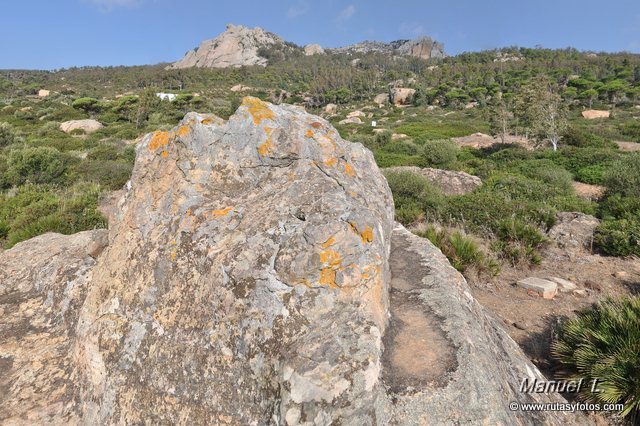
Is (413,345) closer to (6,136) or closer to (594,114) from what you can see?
(6,136)

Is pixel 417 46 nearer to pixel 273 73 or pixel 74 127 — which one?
pixel 273 73

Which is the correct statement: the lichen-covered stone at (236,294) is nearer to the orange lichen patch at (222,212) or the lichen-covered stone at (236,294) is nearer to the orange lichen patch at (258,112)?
the orange lichen patch at (222,212)

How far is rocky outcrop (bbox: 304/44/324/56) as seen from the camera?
549 ft

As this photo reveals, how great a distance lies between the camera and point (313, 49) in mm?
171375

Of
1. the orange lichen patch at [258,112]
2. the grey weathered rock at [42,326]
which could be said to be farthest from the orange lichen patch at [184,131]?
the grey weathered rock at [42,326]

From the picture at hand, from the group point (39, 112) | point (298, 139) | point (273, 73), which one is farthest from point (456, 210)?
point (273, 73)

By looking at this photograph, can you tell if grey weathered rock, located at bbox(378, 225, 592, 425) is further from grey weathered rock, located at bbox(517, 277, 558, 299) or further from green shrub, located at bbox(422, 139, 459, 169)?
green shrub, located at bbox(422, 139, 459, 169)

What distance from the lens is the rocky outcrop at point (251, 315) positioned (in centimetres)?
231

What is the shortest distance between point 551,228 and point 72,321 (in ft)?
31.3

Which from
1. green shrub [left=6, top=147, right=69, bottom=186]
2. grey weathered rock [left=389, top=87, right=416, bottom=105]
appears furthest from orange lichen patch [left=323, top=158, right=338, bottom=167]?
grey weathered rock [left=389, top=87, right=416, bottom=105]

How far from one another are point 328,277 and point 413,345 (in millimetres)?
868

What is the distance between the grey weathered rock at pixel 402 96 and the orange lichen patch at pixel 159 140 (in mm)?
73274

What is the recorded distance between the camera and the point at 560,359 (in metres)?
3.98

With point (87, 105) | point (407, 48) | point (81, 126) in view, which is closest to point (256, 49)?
point (407, 48)
